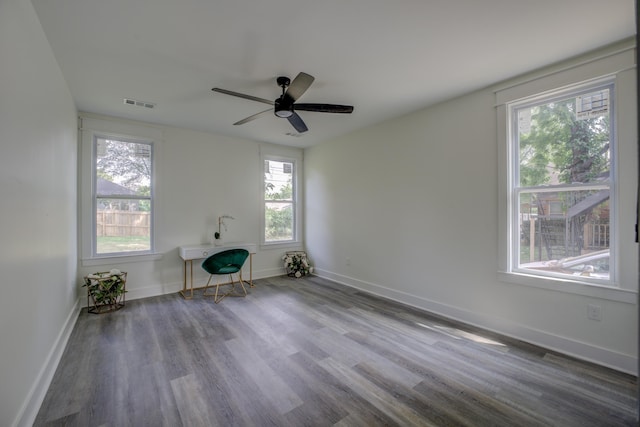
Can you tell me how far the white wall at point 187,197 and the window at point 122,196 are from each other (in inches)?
5.0

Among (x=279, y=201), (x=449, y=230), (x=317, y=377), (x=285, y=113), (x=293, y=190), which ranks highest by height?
(x=285, y=113)

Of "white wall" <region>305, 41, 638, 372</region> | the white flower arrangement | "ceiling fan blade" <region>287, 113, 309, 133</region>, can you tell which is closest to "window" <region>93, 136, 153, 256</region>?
the white flower arrangement

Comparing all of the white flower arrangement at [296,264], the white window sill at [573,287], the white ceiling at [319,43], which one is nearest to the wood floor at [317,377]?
the white window sill at [573,287]

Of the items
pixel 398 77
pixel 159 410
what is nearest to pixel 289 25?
pixel 398 77

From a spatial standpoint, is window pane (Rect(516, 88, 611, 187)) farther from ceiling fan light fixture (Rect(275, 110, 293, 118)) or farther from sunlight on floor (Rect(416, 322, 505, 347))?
ceiling fan light fixture (Rect(275, 110, 293, 118))

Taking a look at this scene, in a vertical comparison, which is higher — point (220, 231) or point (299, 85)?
point (299, 85)

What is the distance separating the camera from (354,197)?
4.63 meters

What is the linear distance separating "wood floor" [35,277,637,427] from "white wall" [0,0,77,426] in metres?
0.30

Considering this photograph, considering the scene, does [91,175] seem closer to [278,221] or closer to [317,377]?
[278,221]

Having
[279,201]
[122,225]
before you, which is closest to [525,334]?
[279,201]

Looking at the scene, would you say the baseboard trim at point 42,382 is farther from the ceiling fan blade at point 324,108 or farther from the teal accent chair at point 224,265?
the ceiling fan blade at point 324,108

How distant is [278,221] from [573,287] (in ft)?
14.5

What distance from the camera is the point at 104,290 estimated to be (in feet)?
11.5

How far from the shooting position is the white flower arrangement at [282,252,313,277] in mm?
5336
